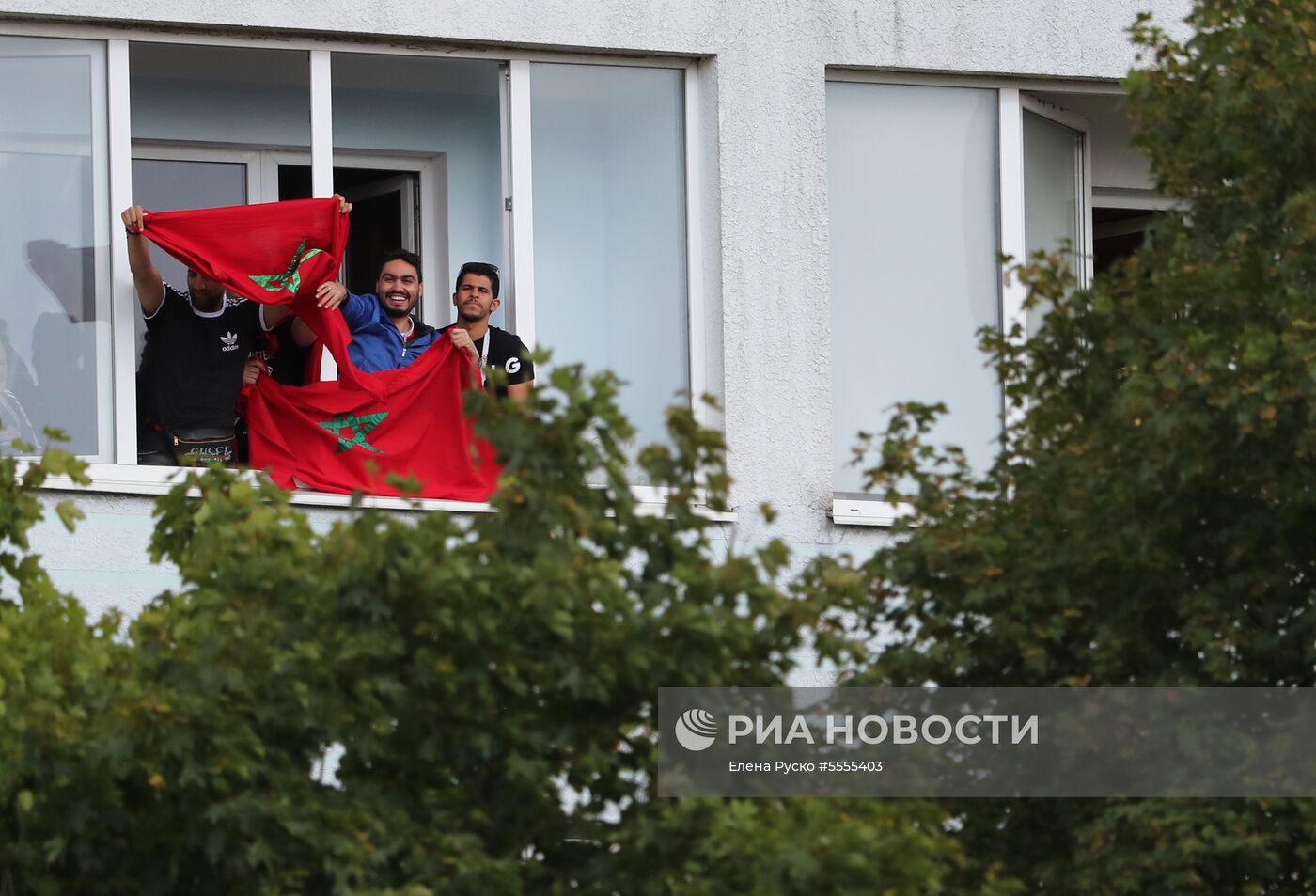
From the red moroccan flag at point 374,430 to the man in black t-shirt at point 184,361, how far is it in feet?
0.75

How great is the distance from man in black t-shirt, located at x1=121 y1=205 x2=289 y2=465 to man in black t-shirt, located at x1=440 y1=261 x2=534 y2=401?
2.74 ft

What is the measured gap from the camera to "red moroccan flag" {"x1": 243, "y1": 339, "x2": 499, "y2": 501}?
31.6ft

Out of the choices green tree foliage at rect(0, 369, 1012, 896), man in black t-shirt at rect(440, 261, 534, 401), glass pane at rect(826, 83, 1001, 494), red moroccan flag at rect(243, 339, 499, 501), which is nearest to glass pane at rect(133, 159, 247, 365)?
red moroccan flag at rect(243, 339, 499, 501)

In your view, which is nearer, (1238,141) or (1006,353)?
(1238,141)

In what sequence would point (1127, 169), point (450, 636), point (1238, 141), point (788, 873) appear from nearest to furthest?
point (788, 873) < point (450, 636) < point (1238, 141) < point (1127, 169)

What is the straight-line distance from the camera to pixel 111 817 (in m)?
4.85

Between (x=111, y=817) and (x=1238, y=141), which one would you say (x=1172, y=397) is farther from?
(x=111, y=817)

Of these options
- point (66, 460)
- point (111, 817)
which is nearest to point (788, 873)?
point (111, 817)

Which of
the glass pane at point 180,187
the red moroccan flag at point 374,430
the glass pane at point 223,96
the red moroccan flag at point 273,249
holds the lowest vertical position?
the red moroccan flag at point 374,430

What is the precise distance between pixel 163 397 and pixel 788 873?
5.56 m

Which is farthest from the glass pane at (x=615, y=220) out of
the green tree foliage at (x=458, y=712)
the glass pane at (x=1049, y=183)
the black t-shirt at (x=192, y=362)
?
the green tree foliage at (x=458, y=712)

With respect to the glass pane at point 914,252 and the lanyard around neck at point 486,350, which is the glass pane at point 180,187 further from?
the glass pane at point 914,252

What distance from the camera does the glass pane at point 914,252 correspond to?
420 inches

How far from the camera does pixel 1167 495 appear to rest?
564 centimetres
